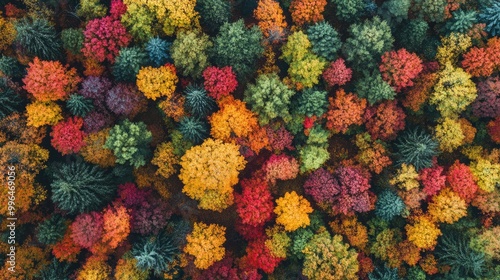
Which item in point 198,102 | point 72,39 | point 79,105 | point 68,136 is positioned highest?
point 72,39

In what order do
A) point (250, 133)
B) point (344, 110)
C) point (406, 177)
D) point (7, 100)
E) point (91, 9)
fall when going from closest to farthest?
point (7, 100)
point (91, 9)
point (344, 110)
point (406, 177)
point (250, 133)

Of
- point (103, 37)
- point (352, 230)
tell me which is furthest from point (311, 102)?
point (103, 37)

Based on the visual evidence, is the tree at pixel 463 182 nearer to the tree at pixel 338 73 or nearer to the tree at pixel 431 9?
the tree at pixel 338 73

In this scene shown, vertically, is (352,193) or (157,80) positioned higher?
(157,80)

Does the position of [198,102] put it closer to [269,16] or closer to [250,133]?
[250,133]

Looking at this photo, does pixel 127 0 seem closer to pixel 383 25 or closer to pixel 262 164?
pixel 262 164

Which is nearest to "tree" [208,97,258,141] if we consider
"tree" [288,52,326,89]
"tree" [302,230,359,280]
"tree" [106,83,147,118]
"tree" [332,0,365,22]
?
"tree" [288,52,326,89]
